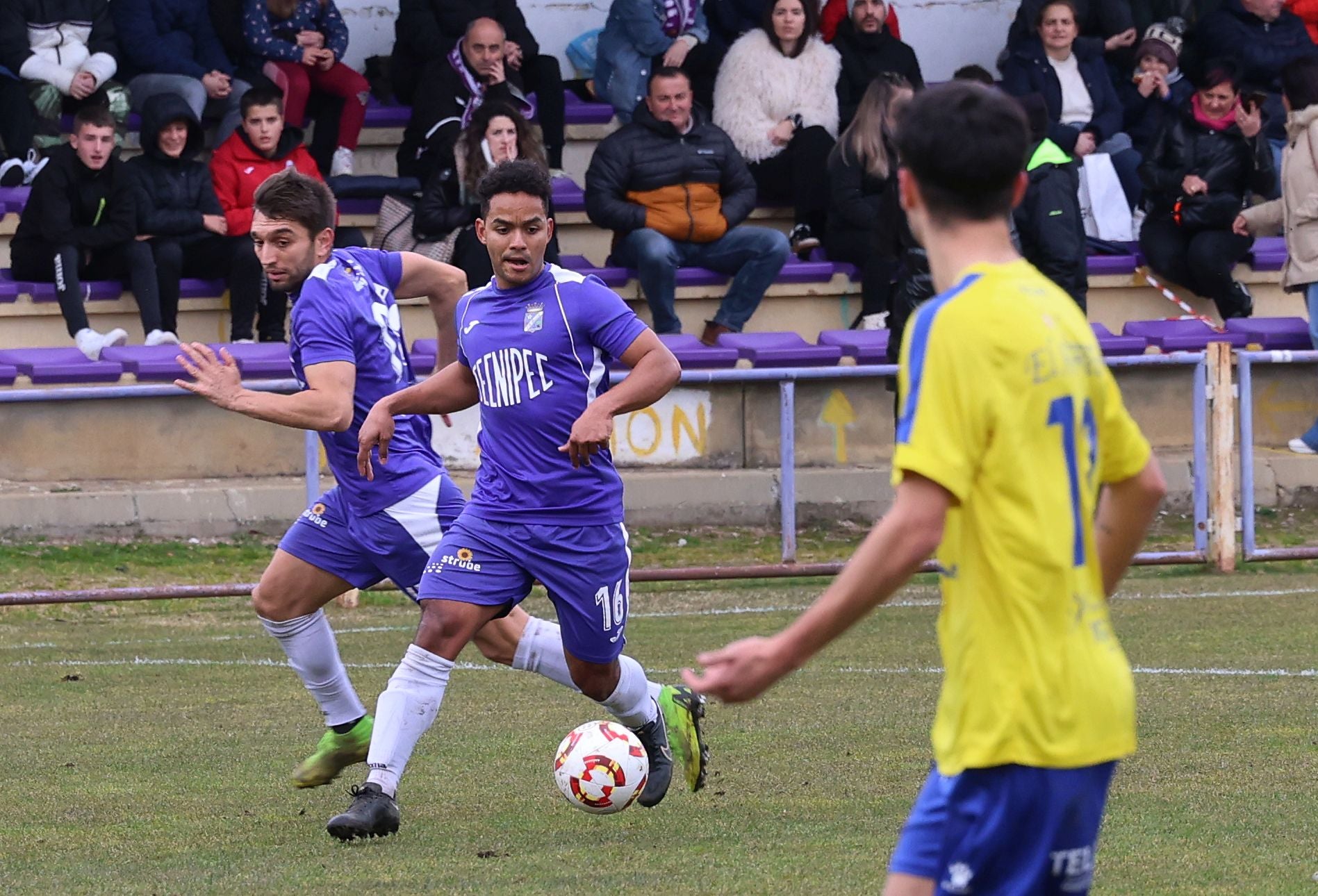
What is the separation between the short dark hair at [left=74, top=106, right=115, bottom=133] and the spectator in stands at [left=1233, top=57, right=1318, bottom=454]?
7838 mm

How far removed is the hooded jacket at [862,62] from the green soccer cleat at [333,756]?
9.57 metres

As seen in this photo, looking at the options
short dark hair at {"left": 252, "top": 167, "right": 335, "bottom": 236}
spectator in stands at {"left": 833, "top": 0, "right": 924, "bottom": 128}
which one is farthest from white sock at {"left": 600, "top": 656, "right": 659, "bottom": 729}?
spectator in stands at {"left": 833, "top": 0, "right": 924, "bottom": 128}

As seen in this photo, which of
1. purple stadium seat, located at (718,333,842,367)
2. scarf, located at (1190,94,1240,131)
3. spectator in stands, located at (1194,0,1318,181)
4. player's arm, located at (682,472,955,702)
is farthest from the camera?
spectator in stands, located at (1194,0,1318,181)

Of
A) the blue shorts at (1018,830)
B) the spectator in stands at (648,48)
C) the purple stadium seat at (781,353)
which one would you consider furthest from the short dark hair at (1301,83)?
the blue shorts at (1018,830)

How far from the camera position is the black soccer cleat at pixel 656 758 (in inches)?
234

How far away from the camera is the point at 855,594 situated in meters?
2.70

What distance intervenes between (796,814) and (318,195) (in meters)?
2.43

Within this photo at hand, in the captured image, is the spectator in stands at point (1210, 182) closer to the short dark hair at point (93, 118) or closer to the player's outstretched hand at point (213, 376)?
the short dark hair at point (93, 118)

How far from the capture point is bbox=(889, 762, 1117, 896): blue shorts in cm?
280

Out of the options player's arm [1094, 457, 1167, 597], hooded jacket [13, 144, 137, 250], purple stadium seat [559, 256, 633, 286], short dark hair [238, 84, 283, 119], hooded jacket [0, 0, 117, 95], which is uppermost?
hooded jacket [0, 0, 117, 95]

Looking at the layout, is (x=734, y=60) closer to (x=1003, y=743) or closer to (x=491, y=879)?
(x=491, y=879)

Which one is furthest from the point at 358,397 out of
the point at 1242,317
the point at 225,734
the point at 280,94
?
the point at 1242,317

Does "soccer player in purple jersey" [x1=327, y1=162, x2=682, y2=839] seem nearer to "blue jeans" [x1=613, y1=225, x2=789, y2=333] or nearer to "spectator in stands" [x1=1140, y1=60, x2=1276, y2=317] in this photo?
"blue jeans" [x1=613, y1=225, x2=789, y2=333]

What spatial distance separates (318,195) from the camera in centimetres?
615
